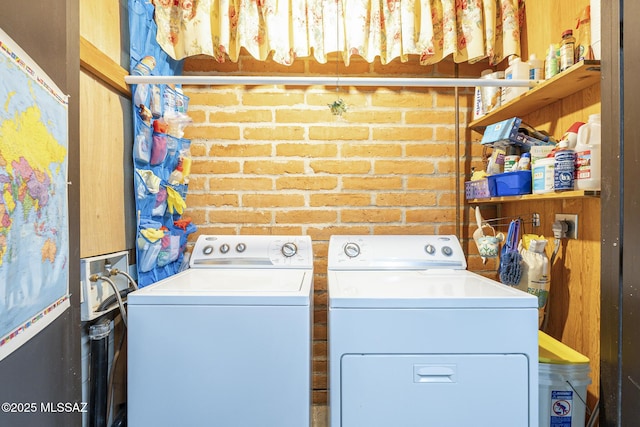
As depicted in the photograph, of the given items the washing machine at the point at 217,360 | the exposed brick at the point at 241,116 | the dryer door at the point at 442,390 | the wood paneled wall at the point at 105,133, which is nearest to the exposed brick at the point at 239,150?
the exposed brick at the point at 241,116

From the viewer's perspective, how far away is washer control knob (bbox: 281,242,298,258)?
1.89 meters

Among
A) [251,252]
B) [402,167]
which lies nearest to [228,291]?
[251,252]

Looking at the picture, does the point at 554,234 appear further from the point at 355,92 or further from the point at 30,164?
the point at 30,164

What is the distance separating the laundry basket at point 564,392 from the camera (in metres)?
1.36

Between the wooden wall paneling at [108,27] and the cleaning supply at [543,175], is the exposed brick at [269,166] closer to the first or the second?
the wooden wall paneling at [108,27]

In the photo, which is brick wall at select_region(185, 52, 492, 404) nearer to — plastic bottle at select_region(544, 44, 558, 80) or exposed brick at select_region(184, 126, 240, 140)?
exposed brick at select_region(184, 126, 240, 140)

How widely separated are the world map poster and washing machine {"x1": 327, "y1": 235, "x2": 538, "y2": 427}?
85 centimetres

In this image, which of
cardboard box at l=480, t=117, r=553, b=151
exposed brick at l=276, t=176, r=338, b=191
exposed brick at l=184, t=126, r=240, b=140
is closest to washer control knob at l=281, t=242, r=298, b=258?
exposed brick at l=276, t=176, r=338, b=191

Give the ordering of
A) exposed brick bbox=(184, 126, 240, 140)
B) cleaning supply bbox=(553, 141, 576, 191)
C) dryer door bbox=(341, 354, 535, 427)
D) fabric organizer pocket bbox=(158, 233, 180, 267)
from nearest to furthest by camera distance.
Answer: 1. dryer door bbox=(341, 354, 535, 427)
2. cleaning supply bbox=(553, 141, 576, 191)
3. fabric organizer pocket bbox=(158, 233, 180, 267)
4. exposed brick bbox=(184, 126, 240, 140)

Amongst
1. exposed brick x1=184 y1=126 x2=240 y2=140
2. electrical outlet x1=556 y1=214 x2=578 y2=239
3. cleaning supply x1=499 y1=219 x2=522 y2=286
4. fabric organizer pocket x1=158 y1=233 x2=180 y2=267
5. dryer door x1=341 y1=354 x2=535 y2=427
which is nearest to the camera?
dryer door x1=341 y1=354 x2=535 y2=427

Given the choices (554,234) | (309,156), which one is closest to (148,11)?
(309,156)

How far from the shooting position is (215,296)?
4.14 feet

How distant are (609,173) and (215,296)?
53.8 inches

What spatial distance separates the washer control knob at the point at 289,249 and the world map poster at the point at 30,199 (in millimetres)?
1028
